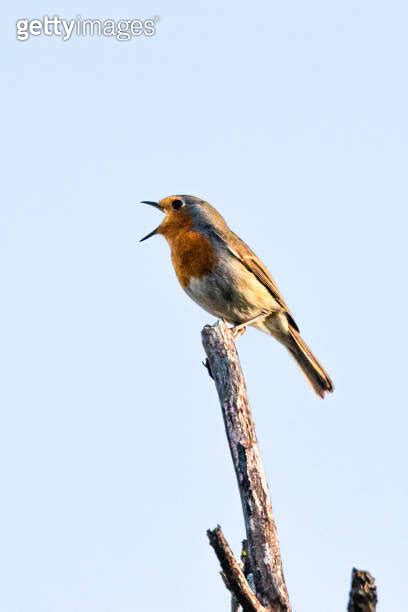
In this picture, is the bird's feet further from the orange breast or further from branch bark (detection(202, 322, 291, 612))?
branch bark (detection(202, 322, 291, 612))

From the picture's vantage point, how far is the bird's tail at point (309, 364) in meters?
11.0

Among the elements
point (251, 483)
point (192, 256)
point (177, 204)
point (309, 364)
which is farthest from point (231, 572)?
point (177, 204)

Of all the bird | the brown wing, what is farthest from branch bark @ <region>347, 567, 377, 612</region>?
the brown wing

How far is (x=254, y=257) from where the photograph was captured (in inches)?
445

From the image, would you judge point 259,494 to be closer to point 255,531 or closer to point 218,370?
point 255,531

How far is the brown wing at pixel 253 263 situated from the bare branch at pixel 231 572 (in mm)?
5942

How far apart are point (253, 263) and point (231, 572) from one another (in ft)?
20.6

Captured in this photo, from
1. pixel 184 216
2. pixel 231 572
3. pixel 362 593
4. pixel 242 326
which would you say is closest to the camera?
pixel 362 593

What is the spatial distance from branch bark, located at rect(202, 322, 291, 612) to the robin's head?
3.86 metres

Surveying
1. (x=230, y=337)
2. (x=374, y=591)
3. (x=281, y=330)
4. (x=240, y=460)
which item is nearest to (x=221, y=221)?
(x=281, y=330)

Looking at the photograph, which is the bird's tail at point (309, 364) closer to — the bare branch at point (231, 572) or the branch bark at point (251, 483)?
the branch bark at point (251, 483)

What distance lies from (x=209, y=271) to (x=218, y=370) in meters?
3.36

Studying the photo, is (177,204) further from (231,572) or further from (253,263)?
→ (231,572)

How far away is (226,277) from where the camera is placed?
34.9 ft
